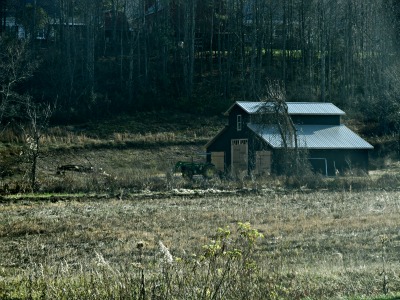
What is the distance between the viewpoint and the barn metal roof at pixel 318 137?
4472 centimetres

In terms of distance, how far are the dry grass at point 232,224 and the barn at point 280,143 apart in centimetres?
1356

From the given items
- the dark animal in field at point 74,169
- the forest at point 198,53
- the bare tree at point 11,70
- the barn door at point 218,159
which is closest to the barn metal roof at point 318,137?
the barn door at point 218,159

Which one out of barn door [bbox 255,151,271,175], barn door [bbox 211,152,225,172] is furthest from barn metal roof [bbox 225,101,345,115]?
barn door [bbox 255,151,271,175]

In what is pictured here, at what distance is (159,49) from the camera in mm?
70562

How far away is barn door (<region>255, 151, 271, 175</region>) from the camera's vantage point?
45156 mm

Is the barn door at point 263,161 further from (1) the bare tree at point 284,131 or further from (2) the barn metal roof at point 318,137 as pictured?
(1) the bare tree at point 284,131

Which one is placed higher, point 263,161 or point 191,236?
point 191,236

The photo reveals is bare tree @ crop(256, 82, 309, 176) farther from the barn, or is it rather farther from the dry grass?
the dry grass

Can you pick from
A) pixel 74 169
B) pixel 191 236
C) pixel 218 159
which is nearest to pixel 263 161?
pixel 218 159

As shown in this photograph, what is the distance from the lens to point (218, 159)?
50.3 metres

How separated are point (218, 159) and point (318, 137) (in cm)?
679

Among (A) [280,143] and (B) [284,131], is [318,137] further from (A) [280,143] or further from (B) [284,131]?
(B) [284,131]

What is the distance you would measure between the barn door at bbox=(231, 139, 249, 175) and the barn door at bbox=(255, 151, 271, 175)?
1.68 meters

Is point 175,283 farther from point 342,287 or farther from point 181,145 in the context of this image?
point 181,145
